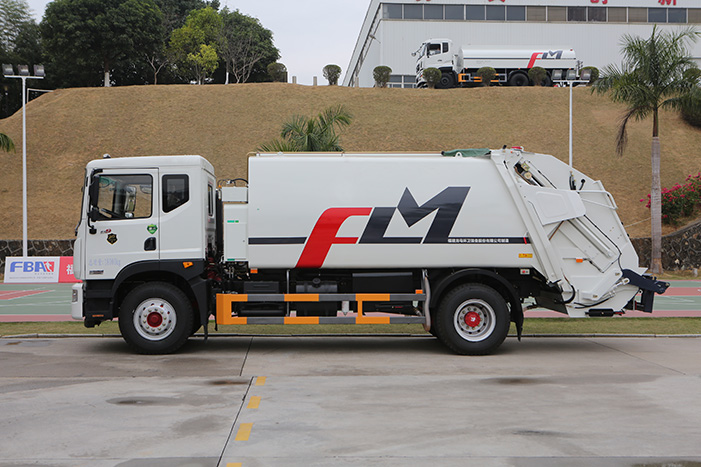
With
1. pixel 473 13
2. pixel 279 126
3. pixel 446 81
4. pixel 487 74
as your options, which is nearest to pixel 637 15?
pixel 473 13

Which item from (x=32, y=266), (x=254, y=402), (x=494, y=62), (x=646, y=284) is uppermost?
(x=494, y=62)

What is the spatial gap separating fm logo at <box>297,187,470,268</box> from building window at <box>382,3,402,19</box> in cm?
5330

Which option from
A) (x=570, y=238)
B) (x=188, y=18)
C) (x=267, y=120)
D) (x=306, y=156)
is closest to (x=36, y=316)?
(x=306, y=156)

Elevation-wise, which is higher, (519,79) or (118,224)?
(519,79)

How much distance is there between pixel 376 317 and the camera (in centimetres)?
1136

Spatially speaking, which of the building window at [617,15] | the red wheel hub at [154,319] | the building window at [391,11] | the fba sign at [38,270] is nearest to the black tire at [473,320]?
the red wheel hub at [154,319]

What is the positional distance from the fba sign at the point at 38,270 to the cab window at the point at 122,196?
15578mm

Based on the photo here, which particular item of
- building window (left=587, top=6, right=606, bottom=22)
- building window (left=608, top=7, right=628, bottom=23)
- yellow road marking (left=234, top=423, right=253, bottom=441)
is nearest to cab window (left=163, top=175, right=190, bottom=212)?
yellow road marking (left=234, top=423, right=253, bottom=441)

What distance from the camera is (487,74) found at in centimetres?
5344

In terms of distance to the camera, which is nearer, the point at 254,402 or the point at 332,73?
the point at 254,402

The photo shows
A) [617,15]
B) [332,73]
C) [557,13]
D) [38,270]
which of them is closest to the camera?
[38,270]

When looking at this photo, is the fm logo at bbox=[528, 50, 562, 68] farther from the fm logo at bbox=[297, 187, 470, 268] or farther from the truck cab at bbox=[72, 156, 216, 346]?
the truck cab at bbox=[72, 156, 216, 346]

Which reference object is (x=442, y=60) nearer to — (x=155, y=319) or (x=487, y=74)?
(x=487, y=74)

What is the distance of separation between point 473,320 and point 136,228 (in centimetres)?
563
